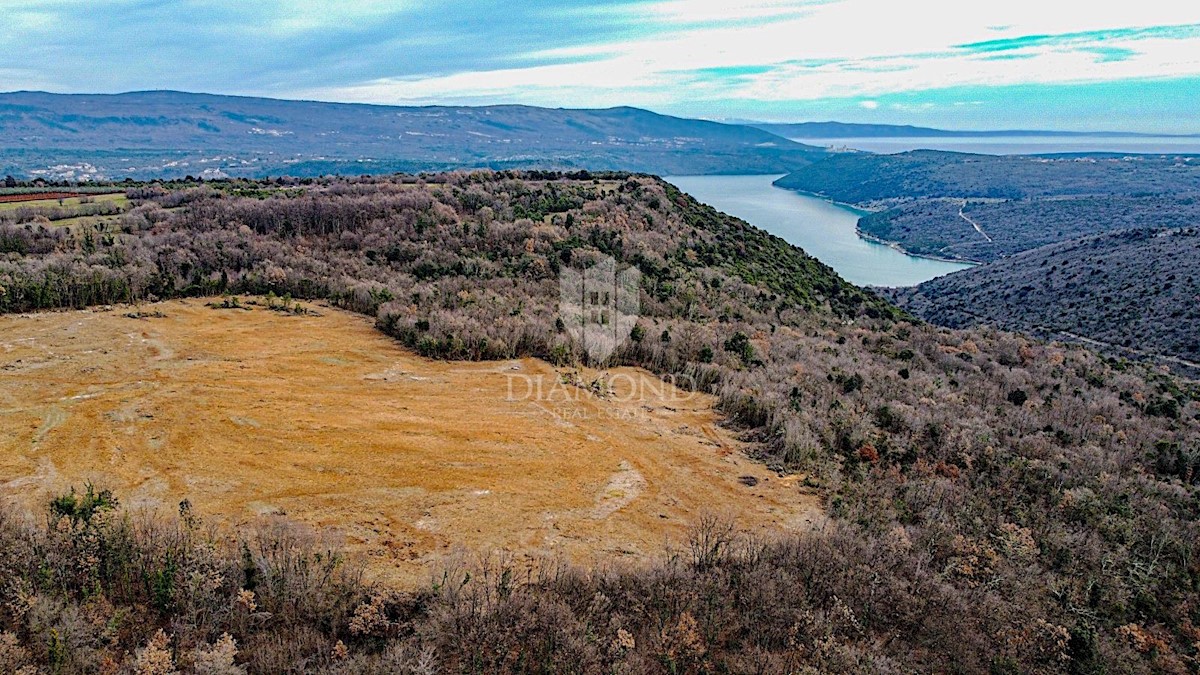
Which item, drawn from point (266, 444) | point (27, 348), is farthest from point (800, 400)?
point (27, 348)

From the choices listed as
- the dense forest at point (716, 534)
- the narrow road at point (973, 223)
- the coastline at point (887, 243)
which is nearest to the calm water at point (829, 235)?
the coastline at point (887, 243)

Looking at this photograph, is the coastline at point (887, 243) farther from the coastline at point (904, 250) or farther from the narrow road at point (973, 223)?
the narrow road at point (973, 223)

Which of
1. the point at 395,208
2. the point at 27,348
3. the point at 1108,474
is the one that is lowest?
the point at 1108,474

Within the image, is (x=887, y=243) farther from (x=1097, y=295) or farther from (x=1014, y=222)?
(x=1097, y=295)

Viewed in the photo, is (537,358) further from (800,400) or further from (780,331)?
(780,331)

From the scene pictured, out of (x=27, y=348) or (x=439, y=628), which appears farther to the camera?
(x=27, y=348)

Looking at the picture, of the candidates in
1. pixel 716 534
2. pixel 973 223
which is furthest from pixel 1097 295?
pixel 973 223

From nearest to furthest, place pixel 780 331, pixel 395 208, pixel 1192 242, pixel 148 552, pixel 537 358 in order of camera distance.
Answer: pixel 148 552 < pixel 537 358 < pixel 780 331 < pixel 395 208 < pixel 1192 242
